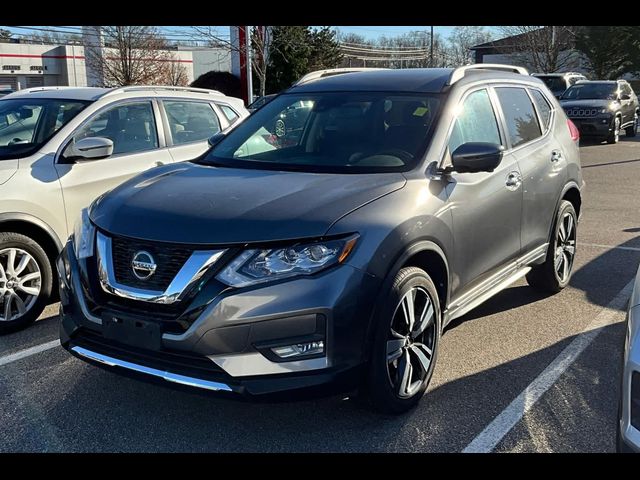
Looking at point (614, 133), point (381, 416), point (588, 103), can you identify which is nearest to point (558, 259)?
point (381, 416)

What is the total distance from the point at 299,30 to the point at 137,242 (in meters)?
28.3

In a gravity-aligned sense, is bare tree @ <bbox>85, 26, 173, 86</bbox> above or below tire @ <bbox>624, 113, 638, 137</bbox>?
above

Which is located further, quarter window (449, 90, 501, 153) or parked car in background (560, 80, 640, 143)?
parked car in background (560, 80, 640, 143)

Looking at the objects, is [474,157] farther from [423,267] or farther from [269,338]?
[269,338]

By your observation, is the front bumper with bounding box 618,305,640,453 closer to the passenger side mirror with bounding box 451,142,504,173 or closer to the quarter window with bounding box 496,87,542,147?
the passenger side mirror with bounding box 451,142,504,173

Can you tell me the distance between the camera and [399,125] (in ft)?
13.8

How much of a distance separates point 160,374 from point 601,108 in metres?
19.6

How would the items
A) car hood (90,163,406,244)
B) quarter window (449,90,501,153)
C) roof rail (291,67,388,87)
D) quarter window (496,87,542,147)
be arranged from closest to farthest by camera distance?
1. car hood (90,163,406,244)
2. quarter window (449,90,501,153)
3. quarter window (496,87,542,147)
4. roof rail (291,67,388,87)

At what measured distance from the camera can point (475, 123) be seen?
4.43 m

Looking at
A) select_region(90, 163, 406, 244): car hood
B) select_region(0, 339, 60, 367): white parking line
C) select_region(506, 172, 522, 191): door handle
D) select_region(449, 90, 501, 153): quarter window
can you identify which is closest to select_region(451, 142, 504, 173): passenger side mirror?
select_region(449, 90, 501, 153): quarter window

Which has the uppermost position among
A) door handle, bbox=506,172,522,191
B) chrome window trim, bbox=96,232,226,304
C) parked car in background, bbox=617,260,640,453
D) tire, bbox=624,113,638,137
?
door handle, bbox=506,172,522,191

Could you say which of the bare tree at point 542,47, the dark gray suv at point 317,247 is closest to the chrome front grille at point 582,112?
the dark gray suv at point 317,247

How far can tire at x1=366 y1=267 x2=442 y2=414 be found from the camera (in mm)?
3244
